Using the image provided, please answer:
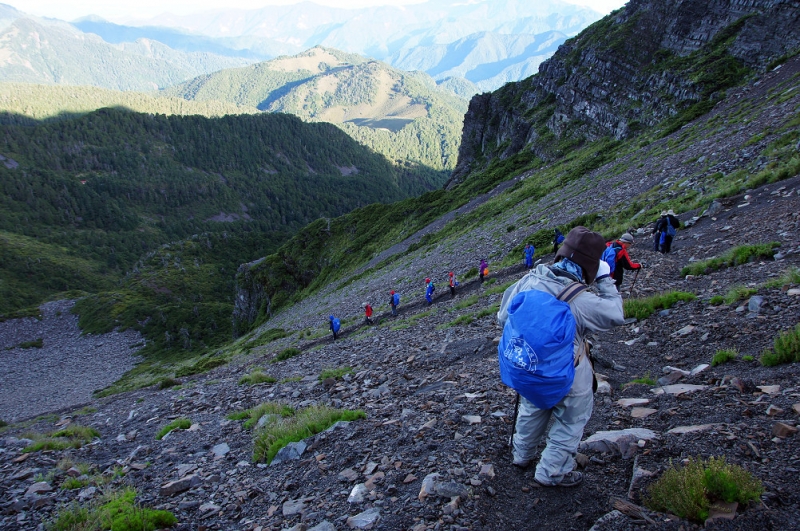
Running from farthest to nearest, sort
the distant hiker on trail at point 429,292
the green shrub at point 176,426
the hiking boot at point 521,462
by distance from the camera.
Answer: the distant hiker on trail at point 429,292 < the green shrub at point 176,426 < the hiking boot at point 521,462

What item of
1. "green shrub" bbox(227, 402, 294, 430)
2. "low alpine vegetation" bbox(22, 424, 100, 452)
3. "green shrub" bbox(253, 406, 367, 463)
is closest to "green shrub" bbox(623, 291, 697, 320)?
"green shrub" bbox(253, 406, 367, 463)

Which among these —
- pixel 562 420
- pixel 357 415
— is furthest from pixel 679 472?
pixel 357 415

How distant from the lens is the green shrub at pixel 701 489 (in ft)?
12.4

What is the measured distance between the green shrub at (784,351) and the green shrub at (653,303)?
3.66 metres

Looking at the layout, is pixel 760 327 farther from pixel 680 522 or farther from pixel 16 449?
pixel 16 449

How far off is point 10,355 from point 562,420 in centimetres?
11635

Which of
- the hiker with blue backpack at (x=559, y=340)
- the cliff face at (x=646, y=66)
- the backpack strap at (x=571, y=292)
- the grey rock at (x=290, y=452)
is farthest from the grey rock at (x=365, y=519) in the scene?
the cliff face at (x=646, y=66)

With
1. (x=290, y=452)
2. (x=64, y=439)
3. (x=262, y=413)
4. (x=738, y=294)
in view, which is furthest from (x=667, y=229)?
(x=64, y=439)

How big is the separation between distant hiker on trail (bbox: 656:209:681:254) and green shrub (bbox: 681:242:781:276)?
236 centimetres

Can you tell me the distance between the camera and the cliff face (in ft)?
127

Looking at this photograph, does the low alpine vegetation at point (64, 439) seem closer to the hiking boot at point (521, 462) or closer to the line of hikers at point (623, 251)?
the hiking boot at point (521, 462)

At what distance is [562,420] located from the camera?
15.7ft

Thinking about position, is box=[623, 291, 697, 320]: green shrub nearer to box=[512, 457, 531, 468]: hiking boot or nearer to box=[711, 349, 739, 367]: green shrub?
box=[711, 349, 739, 367]: green shrub

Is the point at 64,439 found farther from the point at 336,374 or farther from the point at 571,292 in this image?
the point at 571,292
